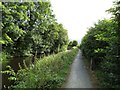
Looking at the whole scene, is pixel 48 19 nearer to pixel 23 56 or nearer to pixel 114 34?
pixel 23 56

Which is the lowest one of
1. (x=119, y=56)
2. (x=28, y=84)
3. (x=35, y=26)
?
(x=28, y=84)

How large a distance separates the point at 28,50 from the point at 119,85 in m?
18.6

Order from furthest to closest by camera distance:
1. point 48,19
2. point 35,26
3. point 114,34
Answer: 1. point 48,19
2. point 35,26
3. point 114,34

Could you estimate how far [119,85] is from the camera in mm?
6566

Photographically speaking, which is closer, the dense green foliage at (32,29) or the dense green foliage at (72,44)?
the dense green foliage at (32,29)

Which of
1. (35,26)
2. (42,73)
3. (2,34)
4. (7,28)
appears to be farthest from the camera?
(35,26)

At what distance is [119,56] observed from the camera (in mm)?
6750

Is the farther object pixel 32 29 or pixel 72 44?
pixel 72 44

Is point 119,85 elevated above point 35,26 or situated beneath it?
situated beneath

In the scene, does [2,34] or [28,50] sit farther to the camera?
[28,50]

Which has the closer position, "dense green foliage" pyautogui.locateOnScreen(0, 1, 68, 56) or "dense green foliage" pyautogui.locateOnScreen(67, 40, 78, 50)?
"dense green foliage" pyautogui.locateOnScreen(0, 1, 68, 56)

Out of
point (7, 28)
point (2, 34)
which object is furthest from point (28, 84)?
point (7, 28)

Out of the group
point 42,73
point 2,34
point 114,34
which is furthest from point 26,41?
point 114,34

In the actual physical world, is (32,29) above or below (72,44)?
above
